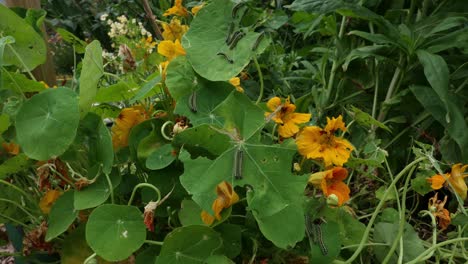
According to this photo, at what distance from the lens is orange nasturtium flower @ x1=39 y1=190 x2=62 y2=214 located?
72 centimetres

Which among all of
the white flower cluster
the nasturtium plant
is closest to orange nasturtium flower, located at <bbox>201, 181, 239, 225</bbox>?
the nasturtium plant

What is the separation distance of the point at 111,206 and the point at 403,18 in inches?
36.8

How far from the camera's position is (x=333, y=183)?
2.33 ft

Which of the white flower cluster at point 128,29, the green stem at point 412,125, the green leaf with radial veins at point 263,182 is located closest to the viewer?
the green leaf with radial veins at point 263,182

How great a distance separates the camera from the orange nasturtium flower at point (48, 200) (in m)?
0.72

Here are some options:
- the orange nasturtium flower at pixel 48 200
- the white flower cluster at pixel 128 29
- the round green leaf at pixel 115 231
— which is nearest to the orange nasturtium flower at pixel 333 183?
the round green leaf at pixel 115 231

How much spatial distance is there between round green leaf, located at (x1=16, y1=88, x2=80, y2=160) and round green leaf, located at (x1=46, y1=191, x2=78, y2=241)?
0.25ft

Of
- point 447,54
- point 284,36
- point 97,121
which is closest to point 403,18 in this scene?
point 447,54

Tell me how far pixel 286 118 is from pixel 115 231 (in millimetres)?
301

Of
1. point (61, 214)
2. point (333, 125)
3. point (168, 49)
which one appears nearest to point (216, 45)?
point (168, 49)

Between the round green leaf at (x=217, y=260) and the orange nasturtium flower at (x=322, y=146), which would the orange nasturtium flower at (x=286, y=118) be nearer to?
the orange nasturtium flower at (x=322, y=146)

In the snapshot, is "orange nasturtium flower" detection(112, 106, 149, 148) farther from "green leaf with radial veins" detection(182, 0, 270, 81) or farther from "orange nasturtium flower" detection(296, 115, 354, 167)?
"orange nasturtium flower" detection(296, 115, 354, 167)

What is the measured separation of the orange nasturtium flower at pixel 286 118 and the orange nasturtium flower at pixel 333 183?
82mm

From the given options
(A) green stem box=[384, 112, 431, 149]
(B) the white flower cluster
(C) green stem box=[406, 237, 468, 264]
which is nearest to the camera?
(C) green stem box=[406, 237, 468, 264]
